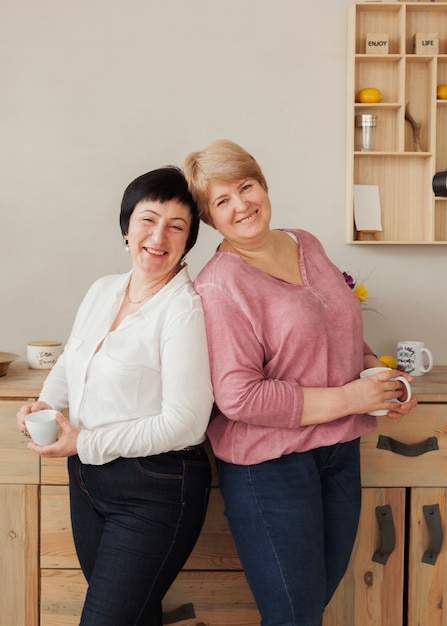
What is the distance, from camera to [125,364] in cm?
148

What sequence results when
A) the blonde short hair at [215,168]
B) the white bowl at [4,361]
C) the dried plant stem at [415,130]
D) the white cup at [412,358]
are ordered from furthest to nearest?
the dried plant stem at [415,130]
the white cup at [412,358]
the white bowl at [4,361]
the blonde short hair at [215,168]

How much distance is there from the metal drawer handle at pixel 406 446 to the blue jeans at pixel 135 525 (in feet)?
1.89

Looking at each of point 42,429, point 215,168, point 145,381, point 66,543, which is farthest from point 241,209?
point 66,543

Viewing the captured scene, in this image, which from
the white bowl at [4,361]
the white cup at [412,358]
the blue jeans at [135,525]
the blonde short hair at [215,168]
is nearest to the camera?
the blue jeans at [135,525]

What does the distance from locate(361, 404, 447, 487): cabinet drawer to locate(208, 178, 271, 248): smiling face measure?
708mm

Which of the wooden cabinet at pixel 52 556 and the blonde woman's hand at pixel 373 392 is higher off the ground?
the blonde woman's hand at pixel 373 392

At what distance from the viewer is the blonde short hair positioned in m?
1.53

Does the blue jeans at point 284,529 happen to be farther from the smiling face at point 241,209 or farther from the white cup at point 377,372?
the smiling face at point 241,209

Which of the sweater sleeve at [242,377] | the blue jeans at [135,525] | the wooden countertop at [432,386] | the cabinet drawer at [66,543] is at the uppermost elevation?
the sweater sleeve at [242,377]

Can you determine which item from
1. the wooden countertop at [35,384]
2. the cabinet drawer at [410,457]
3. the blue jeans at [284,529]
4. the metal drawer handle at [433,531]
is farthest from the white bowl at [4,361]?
the metal drawer handle at [433,531]

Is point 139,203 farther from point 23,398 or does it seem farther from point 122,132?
point 122,132

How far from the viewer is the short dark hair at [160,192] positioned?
1542 millimetres

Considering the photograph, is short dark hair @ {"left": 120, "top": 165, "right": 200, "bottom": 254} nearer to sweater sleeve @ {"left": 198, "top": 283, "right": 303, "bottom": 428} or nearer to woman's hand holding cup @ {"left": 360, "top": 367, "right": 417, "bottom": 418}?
sweater sleeve @ {"left": 198, "top": 283, "right": 303, "bottom": 428}

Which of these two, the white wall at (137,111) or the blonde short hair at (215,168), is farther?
the white wall at (137,111)
